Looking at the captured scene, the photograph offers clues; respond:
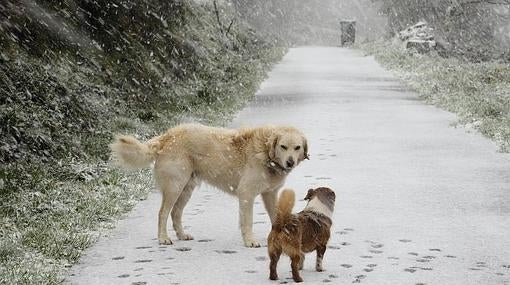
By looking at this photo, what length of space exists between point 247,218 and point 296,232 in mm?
1394

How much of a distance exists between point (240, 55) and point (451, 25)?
19538mm

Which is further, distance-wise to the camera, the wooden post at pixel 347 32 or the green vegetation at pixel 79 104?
the wooden post at pixel 347 32

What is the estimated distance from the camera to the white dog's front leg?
6.80 metres

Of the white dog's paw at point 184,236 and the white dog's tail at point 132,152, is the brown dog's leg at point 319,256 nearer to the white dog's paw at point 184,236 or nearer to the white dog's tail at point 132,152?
the white dog's paw at point 184,236

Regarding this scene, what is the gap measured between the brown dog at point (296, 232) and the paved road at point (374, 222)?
235 mm

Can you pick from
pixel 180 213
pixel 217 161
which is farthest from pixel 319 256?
pixel 180 213

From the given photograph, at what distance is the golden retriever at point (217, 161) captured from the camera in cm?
679

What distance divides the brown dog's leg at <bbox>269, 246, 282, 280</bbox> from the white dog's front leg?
1.11 metres

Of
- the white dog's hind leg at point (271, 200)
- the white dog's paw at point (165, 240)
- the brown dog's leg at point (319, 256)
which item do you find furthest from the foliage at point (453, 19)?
the brown dog's leg at point (319, 256)

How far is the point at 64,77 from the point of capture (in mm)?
12695

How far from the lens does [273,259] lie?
5.63 meters

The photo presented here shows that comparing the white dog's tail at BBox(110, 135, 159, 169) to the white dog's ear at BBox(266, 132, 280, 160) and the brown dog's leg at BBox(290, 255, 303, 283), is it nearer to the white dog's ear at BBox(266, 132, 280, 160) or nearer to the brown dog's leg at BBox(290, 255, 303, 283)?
the white dog's ear at BBox(266, 132, 280, 160)

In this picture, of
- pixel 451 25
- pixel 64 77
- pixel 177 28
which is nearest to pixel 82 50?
pixel 64 77

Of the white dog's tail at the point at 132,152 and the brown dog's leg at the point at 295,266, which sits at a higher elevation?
the white dog's tail at the point at 132,152
